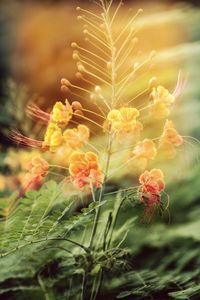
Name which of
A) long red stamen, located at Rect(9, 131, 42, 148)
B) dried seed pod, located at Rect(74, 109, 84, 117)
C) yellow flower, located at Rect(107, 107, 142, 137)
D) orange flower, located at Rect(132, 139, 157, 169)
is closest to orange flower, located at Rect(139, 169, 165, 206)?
orange flower, located at Rect(132, 139, 157, 169)

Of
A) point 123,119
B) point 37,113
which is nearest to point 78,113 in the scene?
point 123,119

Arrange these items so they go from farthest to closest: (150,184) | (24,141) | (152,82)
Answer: (24,141) < (152,82) < (150,184)

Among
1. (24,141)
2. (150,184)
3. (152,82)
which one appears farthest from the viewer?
(24,141)

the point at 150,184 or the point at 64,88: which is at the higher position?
the point at 64,88

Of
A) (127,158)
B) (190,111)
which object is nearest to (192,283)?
(127,158)

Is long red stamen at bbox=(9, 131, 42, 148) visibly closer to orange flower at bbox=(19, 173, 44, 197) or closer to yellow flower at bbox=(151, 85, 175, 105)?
orange flower at bbox=(19, 173, 44, 197)

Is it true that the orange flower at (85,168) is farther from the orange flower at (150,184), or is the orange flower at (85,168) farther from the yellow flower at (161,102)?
the yellow flower at (161,102)

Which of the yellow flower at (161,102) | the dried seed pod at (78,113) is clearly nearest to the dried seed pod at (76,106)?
the dried seed pod at (78,113)

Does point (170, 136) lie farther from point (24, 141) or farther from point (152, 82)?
point (24, 141)

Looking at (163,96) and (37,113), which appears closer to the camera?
(163,96)
